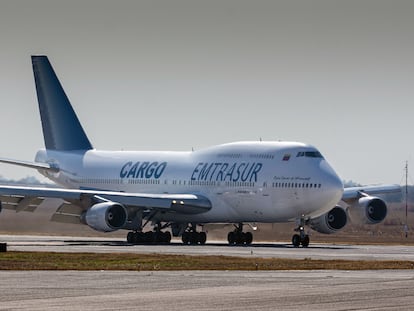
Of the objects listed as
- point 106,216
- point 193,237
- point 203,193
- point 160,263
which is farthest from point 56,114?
point 160,263

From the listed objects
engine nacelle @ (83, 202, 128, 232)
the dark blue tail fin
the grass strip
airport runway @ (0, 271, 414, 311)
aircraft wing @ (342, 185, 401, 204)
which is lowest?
airport runway @ (0, 271, 414, 311)

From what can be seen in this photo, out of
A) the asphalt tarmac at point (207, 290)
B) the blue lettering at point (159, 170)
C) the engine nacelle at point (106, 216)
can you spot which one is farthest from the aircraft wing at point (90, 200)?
the asphalt tarmac at point (207, 290)

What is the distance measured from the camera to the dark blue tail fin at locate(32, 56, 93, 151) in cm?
8525

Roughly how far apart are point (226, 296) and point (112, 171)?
51627mm

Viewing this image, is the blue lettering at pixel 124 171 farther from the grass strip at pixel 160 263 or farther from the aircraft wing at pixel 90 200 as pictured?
the grass strip at pixel 160 263

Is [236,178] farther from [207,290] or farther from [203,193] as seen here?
[207,290]

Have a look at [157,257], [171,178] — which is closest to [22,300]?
[157,257]

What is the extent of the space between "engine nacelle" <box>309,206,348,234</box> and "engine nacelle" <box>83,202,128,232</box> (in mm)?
12937

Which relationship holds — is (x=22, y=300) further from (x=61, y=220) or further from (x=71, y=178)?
(x=71, y=178)

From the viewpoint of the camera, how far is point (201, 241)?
241ft

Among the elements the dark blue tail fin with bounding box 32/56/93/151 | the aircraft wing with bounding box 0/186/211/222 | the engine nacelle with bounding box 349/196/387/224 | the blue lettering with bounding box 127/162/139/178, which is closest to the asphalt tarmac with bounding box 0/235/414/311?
the aircraft wing with bounding box 0/186/211/222

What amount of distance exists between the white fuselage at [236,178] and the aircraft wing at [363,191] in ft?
25.5

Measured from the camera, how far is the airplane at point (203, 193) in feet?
226

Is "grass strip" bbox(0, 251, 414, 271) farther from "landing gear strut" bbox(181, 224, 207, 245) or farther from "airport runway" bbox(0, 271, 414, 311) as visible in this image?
"landing gear strut" bbox(181, 224, 207, 245)
